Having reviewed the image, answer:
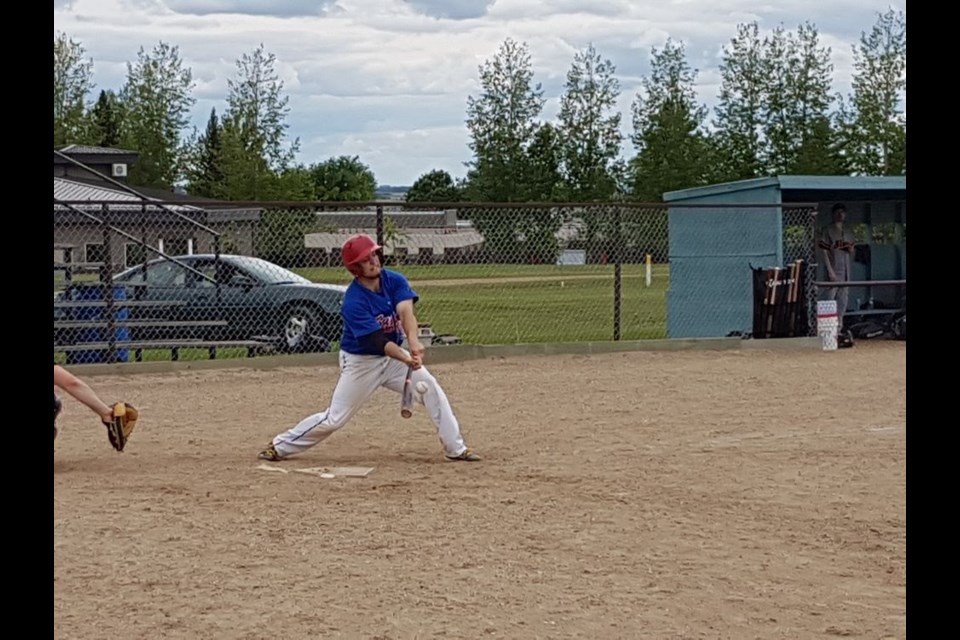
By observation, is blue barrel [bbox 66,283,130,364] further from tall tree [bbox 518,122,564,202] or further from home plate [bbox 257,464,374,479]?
tall tree [bbox 518,122,564,202]

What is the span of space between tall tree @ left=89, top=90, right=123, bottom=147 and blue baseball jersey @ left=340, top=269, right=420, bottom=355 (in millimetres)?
42333

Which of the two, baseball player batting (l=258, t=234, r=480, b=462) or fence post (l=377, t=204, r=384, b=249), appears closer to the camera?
baseball player batting (l=258, t=234, r=480, b=462)

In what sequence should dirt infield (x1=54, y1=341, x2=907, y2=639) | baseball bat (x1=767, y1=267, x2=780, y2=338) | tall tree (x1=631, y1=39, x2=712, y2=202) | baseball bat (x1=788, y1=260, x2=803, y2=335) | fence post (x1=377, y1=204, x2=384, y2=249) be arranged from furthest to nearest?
tall tree (x1=631, y1=39, x2=712, y2=202) < baseball bat (x1=788, y1=260, x2=803, y2=335) < baseball bat (x1=767, y1=267, x2=780, y2=338) < fence post (x1=377, y1=204, x2=384, y2=249) < dirt infield (x1=54, y1=341, x2=907, y2=639)

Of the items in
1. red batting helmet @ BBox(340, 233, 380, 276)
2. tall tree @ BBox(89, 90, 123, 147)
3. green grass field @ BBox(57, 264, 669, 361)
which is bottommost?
green grass field @ BBox(57, 264, 669, 361)

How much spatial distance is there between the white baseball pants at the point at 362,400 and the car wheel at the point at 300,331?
8313mm

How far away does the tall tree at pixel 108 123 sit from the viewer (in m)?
50.7

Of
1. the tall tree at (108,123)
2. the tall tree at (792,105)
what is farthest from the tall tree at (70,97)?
the tall tree at (792,105)

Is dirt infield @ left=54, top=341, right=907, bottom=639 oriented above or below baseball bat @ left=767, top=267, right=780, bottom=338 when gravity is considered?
below

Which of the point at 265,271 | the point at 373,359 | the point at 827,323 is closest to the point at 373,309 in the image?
the point at 373,359

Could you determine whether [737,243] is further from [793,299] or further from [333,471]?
[333,471]

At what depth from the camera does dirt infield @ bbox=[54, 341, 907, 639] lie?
6.08 meters

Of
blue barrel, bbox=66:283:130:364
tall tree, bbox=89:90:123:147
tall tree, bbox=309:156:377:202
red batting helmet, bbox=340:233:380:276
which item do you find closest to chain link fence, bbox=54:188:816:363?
blue barrel, bbox=66:283:130:364

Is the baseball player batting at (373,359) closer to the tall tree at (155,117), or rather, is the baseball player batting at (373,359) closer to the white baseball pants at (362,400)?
the white baseball pants at (362,400)
